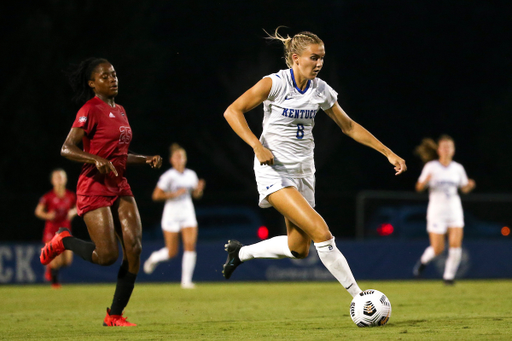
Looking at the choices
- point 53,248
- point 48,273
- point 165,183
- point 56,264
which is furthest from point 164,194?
point 53,248

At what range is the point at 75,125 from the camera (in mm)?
7191

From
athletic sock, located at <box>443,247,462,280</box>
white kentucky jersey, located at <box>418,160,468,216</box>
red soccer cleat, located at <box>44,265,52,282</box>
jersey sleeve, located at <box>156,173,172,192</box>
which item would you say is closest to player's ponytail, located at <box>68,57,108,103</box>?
jersey sleeve, located at <box>156,173,172,192</box>

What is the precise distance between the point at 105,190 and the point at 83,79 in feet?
4.02

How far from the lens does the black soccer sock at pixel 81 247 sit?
725cm

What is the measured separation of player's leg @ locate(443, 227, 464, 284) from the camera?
524 inches

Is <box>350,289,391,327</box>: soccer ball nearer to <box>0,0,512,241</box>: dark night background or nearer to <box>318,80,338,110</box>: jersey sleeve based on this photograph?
<box>318,80,338,110</box>: jersey sleeve

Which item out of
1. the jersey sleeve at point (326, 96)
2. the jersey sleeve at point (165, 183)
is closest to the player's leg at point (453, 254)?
the jersey sleeve at point (165, 183)

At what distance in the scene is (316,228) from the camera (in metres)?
6.61

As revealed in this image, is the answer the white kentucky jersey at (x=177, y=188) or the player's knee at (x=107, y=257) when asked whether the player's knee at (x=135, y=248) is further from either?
the white kentucky jersey at (x=177, y=188)

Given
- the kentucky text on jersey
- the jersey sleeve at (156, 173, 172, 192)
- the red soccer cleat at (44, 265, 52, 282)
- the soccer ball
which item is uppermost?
the jersey sleeve at (156, 173, 172, 192)

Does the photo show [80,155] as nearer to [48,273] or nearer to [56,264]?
[56,264]

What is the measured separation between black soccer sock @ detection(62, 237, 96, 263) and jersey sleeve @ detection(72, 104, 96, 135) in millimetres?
1059

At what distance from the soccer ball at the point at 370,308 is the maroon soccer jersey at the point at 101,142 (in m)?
2.49

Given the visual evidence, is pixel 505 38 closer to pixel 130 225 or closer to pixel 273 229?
pixel 273 229
